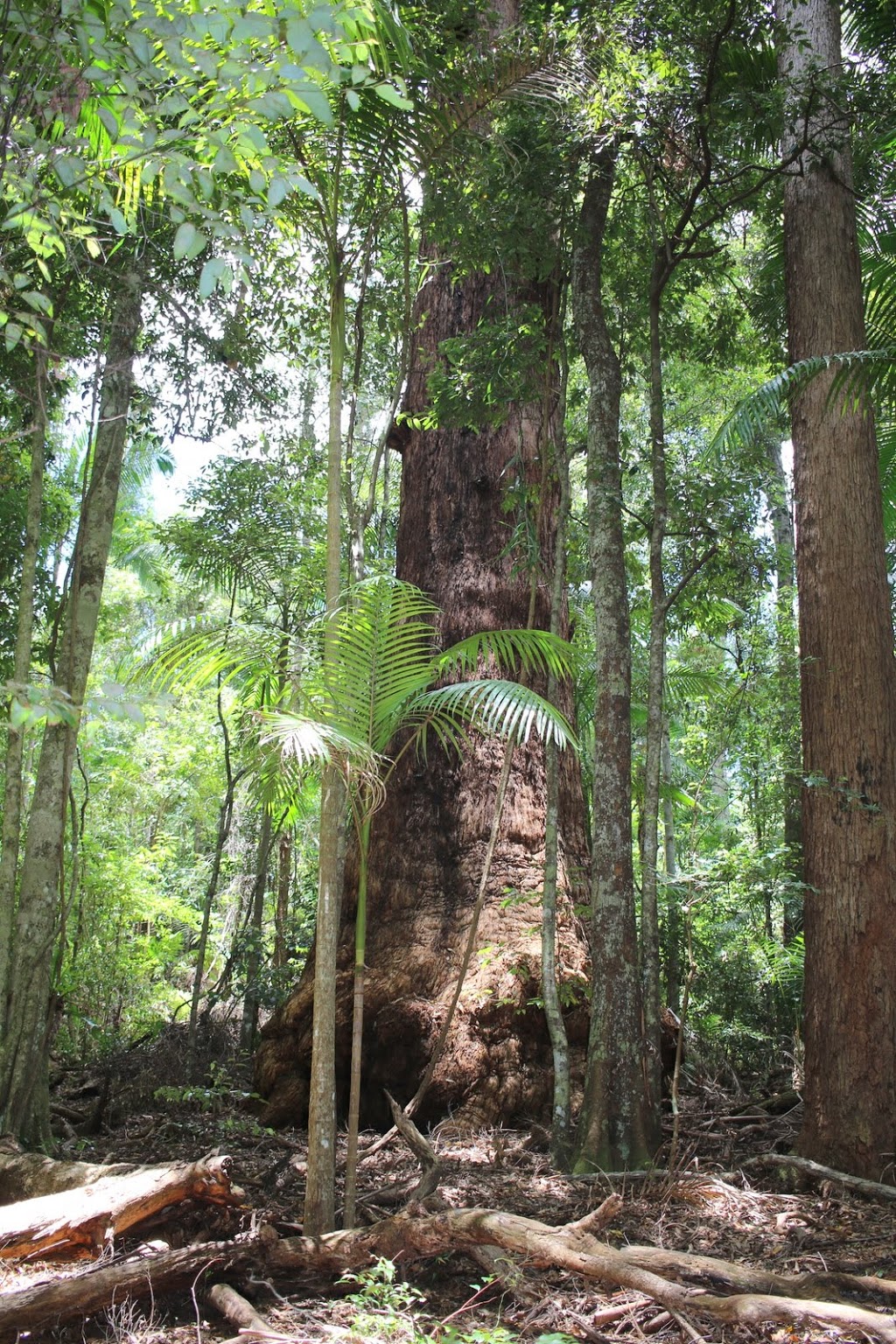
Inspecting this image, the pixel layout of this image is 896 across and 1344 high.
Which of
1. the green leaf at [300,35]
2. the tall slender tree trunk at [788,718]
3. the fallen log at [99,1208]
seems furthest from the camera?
the tall slender tree trunk at [788,718]

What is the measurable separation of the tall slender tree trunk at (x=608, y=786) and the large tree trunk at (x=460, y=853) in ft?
1.32

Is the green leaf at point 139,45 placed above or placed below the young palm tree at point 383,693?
above

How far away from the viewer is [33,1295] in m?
3.02

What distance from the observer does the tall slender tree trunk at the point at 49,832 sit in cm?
537

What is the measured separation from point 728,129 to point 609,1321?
6.15 m

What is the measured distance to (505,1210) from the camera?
13.8ft

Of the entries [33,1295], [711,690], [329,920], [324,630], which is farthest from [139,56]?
[711,690]

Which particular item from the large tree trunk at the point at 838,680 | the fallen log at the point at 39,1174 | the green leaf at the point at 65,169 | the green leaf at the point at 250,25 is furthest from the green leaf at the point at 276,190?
the large tree trunk at the point at 838,680

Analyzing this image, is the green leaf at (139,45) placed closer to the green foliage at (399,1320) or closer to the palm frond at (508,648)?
the palm frond at (508,648)

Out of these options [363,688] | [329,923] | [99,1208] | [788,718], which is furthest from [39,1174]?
[788,718]

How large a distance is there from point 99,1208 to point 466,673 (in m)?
3.55

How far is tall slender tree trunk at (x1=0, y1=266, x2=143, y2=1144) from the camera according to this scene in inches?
211

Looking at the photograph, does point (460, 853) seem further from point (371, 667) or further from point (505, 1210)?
point (371, 667)

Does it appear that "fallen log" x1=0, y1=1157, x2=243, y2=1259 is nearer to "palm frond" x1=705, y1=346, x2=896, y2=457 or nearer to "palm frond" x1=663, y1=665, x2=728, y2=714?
"palm frond" x1=705, y1=346, x2=896, y2=457
